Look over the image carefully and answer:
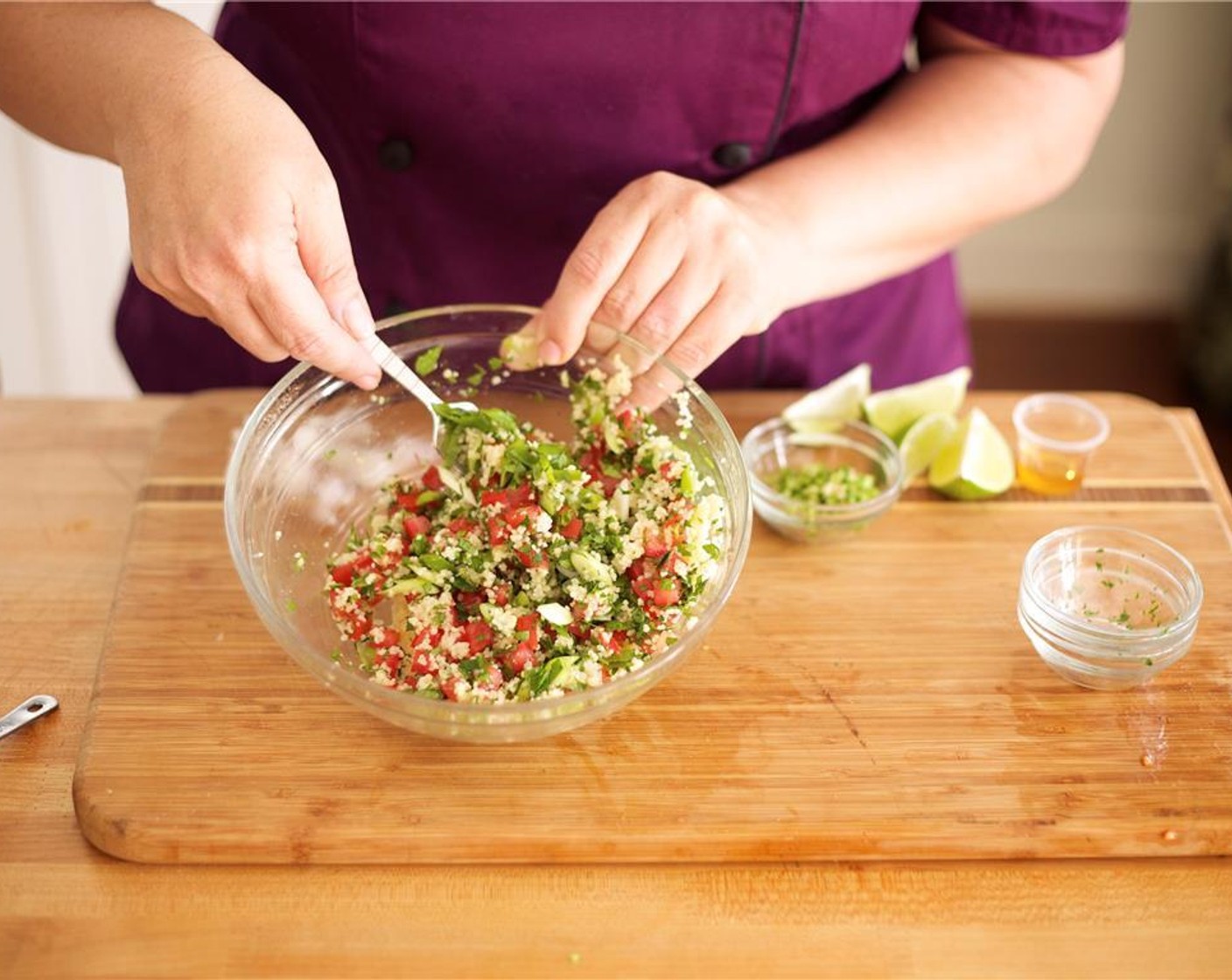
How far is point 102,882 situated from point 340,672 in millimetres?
294

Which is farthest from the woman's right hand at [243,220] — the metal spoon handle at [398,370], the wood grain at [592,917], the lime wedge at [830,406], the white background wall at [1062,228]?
the white background wall at [1062,228]

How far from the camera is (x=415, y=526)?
1434 mm

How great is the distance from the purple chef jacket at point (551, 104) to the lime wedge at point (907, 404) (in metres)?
0.21

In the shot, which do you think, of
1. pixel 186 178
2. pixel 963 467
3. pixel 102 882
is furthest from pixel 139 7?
pixel 963 467

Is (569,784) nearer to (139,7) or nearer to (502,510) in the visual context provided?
(502,510)

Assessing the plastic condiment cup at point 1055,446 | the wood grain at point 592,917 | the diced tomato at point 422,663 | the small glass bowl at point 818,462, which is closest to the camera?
the wood grain at point 592,917

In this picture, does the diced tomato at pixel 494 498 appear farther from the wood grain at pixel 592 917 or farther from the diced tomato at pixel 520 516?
the wood grain at pixel 592 917

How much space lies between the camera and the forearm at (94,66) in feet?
4.64

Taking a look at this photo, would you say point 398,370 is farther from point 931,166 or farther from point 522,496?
point 931,166

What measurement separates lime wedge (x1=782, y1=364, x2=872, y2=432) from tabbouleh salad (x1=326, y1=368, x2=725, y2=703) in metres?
0.29

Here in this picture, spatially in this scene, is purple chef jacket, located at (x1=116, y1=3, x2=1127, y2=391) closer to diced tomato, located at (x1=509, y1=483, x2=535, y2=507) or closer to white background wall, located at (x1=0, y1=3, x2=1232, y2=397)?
diced tomato, located at (x1=509, y1=483, x2=535, y2=507)

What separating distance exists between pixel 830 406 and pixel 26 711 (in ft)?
3.26

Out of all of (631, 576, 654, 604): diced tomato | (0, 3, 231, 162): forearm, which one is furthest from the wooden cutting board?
(0, 3, 231, 162): forearm

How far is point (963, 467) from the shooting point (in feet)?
5.39
